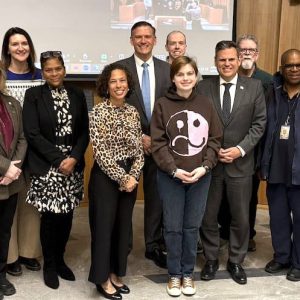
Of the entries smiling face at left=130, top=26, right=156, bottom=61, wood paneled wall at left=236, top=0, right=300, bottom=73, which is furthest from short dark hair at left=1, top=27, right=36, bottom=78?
wood paneled wall at left=236, top=0, right=300, bottom=73

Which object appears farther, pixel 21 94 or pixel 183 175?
pixel 21 94

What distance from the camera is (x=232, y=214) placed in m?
2.86

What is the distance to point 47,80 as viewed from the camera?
8.60 feet

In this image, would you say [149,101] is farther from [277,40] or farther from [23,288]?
[277,40]

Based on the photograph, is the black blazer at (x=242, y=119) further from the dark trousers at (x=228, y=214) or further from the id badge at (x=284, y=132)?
the dark trousers at (x=228, y=214)

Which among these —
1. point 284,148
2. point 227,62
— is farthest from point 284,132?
point 227,62

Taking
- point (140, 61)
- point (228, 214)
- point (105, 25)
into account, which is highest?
point (105, 25)

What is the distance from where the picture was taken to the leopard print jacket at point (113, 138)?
246 centimetres

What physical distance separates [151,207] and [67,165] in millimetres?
788

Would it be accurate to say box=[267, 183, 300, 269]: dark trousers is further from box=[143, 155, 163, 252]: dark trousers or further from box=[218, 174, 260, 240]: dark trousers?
box=[143, 155, 163, 252]: dark trousers

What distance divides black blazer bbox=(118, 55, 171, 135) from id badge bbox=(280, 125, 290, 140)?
2.64 ft

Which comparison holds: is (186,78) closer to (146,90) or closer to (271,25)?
(146,90)

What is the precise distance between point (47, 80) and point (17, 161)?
0.51 meters

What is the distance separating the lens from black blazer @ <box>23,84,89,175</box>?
2574mm
